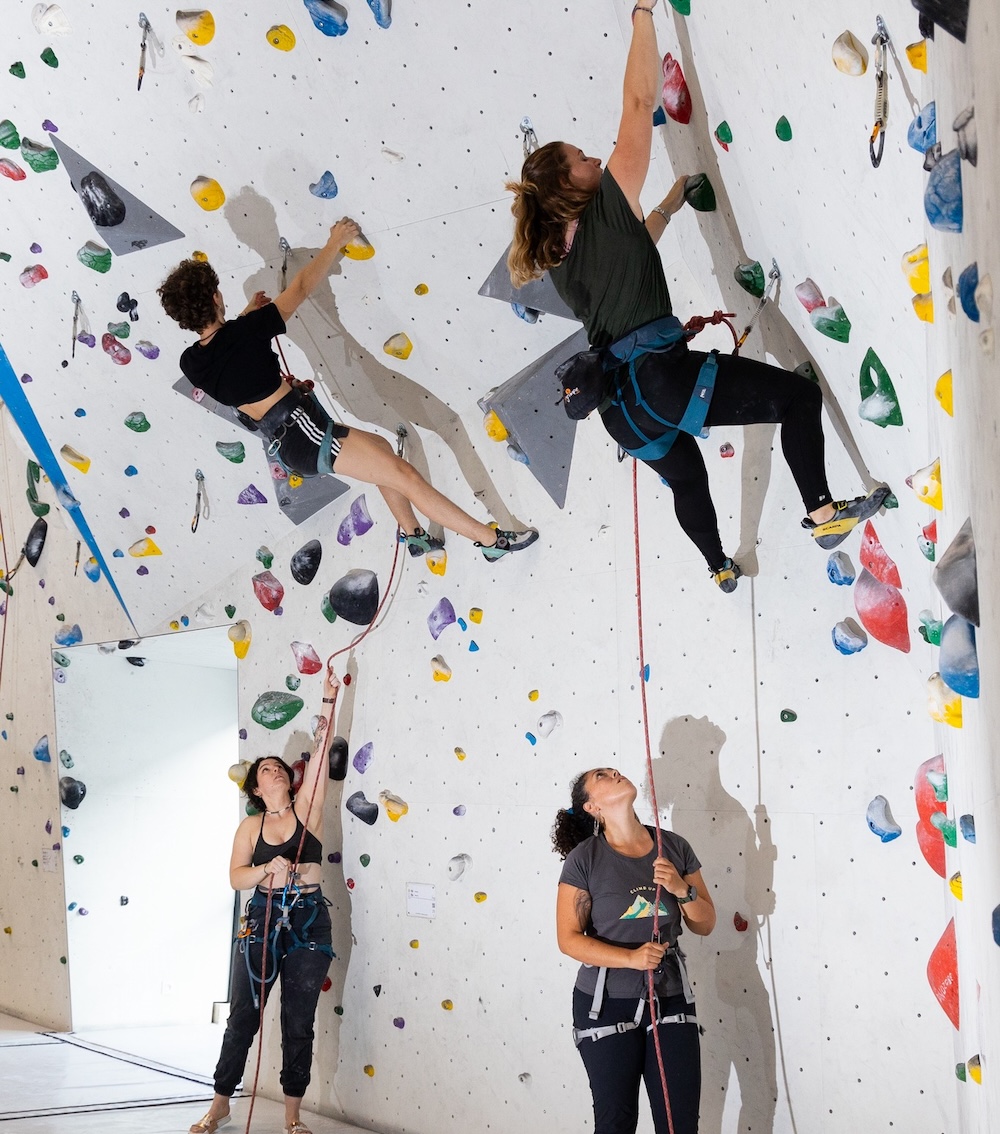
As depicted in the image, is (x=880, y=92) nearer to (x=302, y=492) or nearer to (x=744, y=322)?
(x=744, y=322)

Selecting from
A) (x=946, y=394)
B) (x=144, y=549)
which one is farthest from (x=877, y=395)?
(x=144, y=549)

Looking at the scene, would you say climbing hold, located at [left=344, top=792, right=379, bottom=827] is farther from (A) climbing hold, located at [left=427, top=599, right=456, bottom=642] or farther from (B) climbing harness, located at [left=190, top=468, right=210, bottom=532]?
(B) climbing harness, located at [left=190, top=468, right=210, bottom=532]

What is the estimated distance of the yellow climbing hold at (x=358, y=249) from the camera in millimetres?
3328

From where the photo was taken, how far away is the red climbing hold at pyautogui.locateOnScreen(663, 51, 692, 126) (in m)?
2.37

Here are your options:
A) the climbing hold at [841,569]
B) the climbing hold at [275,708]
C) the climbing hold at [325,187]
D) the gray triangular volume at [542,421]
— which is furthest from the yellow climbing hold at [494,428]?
the climbing hold at [275,708]

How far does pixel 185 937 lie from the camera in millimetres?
5535

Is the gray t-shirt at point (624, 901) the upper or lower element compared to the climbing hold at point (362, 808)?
lower

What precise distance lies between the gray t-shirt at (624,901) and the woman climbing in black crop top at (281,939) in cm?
141

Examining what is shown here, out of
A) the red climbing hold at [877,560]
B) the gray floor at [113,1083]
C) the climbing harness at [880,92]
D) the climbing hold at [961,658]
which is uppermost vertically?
the climbing harness at [880,92]

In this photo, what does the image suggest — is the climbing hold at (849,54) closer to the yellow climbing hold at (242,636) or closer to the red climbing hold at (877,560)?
the red climbing hold at (877,560)

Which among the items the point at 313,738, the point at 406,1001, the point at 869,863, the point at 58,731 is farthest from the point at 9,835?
the point at 869,863

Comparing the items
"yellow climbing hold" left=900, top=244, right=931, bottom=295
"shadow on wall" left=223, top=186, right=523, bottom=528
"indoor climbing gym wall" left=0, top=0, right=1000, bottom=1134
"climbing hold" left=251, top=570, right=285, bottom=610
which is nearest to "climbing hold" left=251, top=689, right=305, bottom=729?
"indoor climbing gym wall" left=0, top=0, right=1000, bottom=1134

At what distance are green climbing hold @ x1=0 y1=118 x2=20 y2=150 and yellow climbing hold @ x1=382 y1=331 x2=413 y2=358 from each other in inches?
47.8

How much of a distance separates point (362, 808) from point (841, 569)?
1925 mm
